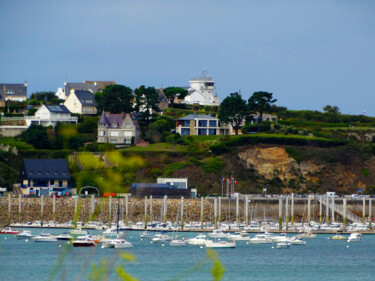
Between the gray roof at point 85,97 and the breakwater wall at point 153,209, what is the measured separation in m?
38.4

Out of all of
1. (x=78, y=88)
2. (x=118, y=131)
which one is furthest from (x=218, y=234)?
(x=78, y=88)

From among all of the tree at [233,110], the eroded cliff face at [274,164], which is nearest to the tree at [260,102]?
the tree at [233,110]

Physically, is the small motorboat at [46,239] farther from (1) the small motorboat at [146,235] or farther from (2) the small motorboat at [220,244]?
(2) the small motorboat at [220,244]

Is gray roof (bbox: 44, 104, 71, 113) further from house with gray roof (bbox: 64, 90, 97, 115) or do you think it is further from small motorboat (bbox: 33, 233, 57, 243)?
small motorboat (bbox: 33, 233, 57, 243)

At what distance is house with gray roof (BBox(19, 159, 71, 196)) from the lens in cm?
10338

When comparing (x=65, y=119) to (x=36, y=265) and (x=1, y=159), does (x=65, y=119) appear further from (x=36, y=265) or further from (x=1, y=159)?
(x=36, y=265)

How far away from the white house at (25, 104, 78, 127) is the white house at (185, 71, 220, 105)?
112ft

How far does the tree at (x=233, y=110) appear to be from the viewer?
123m

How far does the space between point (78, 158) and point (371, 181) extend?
39199mm

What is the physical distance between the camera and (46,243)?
234 ft

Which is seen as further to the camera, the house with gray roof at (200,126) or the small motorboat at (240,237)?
the house with gray roof at (200,126)

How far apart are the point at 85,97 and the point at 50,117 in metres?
12.4

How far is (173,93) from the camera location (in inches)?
5935

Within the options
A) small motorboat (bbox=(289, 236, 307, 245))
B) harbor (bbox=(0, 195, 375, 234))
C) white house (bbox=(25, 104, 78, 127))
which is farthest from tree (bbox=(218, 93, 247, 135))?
small motorboat (bbox=(289, 236, 307, 245))
